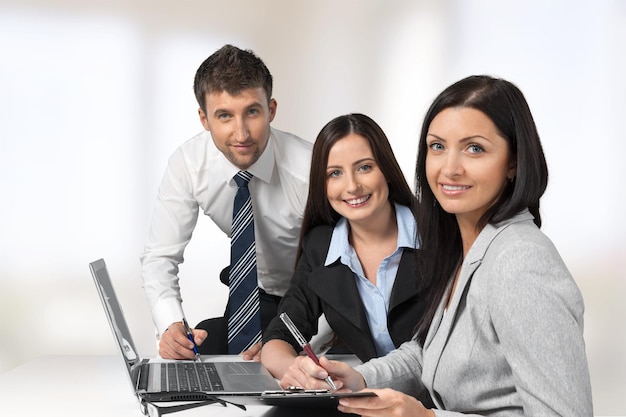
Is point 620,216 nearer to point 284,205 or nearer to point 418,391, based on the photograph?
point 284,205

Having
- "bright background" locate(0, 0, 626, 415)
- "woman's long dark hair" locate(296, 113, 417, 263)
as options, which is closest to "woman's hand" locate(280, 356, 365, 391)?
"woman's long dark hair" locate(296, 113, 417, 263)

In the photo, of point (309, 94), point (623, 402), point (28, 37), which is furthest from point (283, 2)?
point (623, 402)

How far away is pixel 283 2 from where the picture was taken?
5.41 m

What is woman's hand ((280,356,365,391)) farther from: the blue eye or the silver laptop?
the blue eye

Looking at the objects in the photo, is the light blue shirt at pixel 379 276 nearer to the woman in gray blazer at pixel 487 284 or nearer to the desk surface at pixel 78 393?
the woman in gray blazer at pixel 487 284

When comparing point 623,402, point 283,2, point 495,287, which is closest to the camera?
point 495,287

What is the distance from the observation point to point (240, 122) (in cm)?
271

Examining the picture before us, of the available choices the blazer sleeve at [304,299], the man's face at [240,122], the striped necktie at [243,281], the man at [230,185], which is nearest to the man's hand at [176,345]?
the blazer sleeve at [304,299]

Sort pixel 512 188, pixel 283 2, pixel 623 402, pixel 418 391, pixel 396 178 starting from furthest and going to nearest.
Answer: pixel 283 2 → pixel 623 402 → pixel 396 178 → pixel 418 391 → pixel 512 188

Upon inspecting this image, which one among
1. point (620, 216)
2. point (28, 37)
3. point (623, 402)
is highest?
point (28, 37)

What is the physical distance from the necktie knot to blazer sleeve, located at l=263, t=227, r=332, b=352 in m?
0.55

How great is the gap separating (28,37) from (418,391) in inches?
186

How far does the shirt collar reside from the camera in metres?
2.25

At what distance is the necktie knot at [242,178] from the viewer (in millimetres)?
2893
